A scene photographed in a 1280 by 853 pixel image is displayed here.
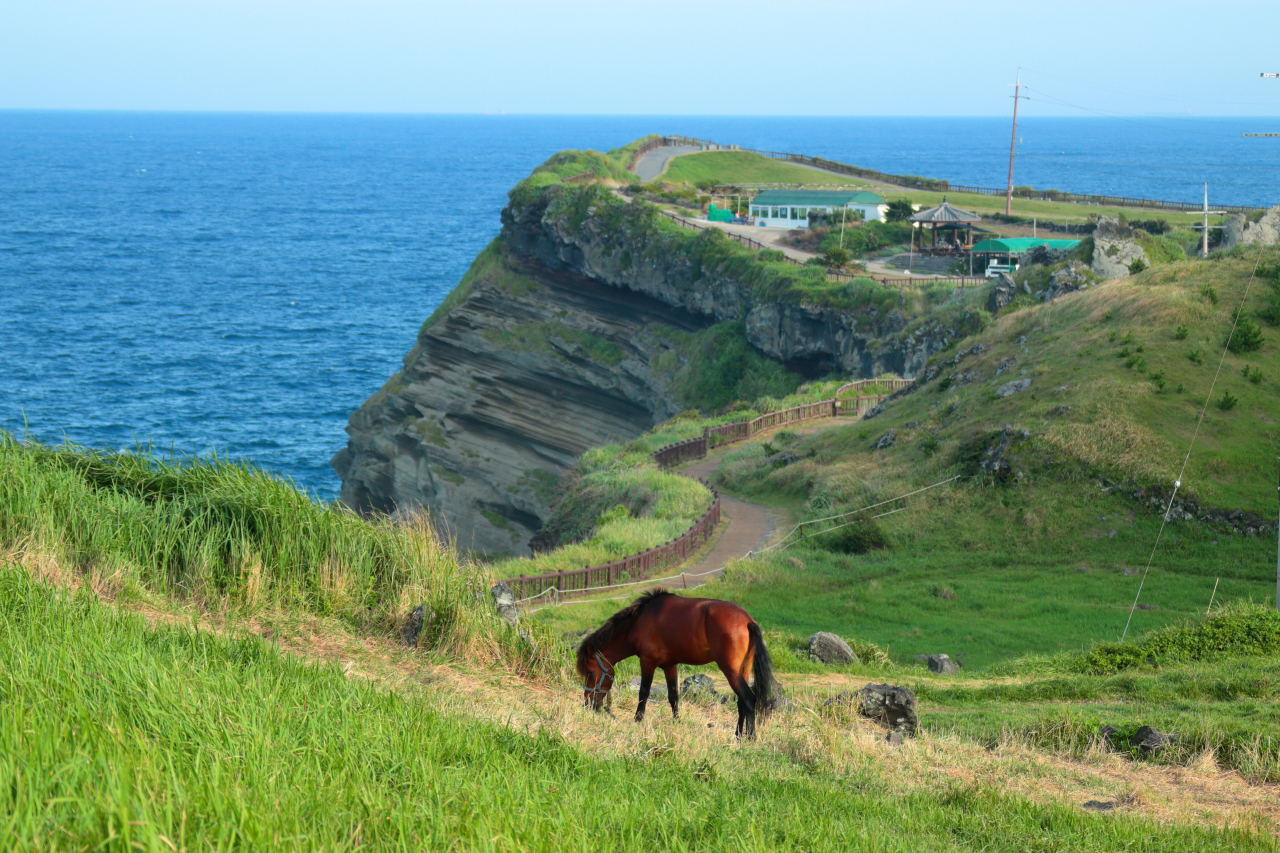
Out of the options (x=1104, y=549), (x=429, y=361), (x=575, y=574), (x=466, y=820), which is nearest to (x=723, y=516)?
(x=575, y=574)

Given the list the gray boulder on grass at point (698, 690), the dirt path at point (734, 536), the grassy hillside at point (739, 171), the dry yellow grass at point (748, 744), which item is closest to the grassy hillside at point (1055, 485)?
the dirt path at point (734, 536)

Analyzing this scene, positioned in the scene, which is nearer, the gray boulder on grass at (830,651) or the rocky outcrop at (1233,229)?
the gray boulder on grass at (830,651)

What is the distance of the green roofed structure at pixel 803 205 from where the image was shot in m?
74.9

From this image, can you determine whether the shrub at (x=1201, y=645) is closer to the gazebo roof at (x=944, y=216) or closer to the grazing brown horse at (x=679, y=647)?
the grazing brown horse at (x=679, y=647)

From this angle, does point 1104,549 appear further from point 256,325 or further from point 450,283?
point 450,283

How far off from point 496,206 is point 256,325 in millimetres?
100102

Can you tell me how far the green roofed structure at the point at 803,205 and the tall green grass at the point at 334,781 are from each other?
69.7m

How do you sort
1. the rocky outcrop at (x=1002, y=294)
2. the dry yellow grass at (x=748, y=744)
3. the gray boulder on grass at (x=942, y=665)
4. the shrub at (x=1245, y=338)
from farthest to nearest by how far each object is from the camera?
the rocky outcrop at (x=1002, y=294) → the shrub at (x=1245, y=338) → the gray boulder on grass at (x=942, y=665) → the dry yellow grass at (x=748, y=744)

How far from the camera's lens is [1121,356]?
31.3 m

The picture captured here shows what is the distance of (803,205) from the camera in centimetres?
7656

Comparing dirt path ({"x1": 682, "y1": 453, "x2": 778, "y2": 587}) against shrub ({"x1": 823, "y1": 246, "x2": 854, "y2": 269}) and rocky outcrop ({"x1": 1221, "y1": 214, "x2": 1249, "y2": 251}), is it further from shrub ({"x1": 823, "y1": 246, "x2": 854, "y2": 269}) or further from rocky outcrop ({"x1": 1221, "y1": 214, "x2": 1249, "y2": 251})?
shrub ({"x1": 823, "y1": 246, "x2": 854, "y2": 269})

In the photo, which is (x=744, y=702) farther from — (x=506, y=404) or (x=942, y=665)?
(x=506, y=404)

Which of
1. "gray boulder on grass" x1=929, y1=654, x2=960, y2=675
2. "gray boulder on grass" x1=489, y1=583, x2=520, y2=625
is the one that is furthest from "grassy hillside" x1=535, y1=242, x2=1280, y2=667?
"gray boulder on grass" x1=489, y1=583, x2=520, y2=625

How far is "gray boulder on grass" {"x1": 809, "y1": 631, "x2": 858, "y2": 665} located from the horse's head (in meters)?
7.27
